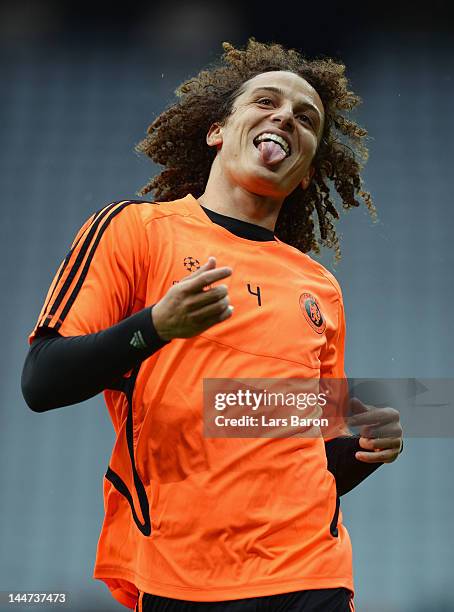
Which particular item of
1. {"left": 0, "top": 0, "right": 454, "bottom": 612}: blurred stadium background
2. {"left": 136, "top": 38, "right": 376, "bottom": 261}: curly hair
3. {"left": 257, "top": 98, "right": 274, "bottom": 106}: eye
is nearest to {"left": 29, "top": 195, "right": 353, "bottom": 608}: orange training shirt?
{"left": 257, "top": 98, "right": 274, "bottom": 106}: eye

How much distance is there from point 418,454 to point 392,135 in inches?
74.0

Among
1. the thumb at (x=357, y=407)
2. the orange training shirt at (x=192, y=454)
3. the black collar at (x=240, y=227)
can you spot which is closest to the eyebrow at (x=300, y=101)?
the black collar at (x=240, y=227)

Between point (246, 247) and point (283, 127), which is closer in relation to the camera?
point (246, 247)

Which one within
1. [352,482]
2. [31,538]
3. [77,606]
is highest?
[352,482]

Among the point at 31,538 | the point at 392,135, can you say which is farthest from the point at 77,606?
the point at 392,135

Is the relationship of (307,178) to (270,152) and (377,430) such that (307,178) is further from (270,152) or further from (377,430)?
(377,430)

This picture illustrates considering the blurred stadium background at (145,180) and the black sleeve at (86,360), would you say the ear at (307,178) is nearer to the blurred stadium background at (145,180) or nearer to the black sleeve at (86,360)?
the black sleeve at (86,360)

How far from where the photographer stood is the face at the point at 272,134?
6.13 feet

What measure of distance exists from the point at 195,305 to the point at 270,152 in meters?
0.76

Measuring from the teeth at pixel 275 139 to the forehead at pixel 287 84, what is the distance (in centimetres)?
14

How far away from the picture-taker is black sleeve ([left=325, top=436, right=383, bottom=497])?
1756 millimetres

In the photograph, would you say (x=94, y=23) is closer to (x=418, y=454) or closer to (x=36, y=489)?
(x=36, y=489)

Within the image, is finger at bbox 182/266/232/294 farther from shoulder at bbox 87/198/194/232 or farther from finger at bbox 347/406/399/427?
finger at bbox 347/406/399/427

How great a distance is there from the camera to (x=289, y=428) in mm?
1522
